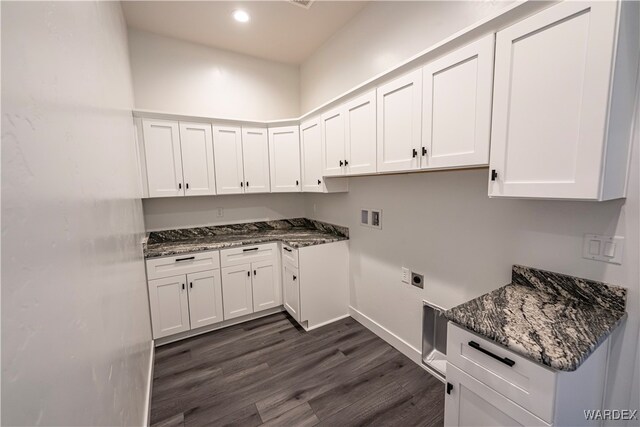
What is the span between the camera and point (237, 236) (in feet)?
10.4

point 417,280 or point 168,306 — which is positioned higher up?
point 417,280

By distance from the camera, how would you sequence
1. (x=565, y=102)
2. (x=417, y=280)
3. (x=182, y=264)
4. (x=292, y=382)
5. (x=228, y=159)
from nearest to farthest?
(x=565, y=102) < (x=292, y=382) < (x=417, y=280) < (x=182, y=264) < (x=228, y=159)

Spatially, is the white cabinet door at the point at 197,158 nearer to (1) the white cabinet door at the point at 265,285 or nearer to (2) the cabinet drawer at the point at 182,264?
(2) the cabinet drawer at the point at 182,264

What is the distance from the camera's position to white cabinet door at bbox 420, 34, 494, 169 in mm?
1275

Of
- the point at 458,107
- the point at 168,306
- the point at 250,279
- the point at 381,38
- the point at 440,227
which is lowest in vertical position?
the point at 168,306

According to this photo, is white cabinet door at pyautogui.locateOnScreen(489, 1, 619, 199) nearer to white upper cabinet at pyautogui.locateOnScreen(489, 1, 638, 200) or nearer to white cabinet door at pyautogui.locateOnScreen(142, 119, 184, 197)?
white upper cabinet at pyautogui.locateOnScreen(489, 1, 638, 200)

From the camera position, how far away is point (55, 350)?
20.1 inches

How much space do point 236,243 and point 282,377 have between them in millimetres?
1363

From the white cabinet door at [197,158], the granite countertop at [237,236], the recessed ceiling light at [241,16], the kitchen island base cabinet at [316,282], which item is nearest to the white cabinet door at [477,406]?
the kitchen island base cabinet at [316,282]

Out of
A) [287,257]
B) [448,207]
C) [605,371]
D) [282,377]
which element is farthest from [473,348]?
[287,257]

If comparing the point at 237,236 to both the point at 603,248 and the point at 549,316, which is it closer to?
the point at 549,316

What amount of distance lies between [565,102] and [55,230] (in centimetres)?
168

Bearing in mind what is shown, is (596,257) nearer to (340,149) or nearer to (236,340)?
(340,149)

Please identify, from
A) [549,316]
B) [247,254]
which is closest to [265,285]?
[247,254]
